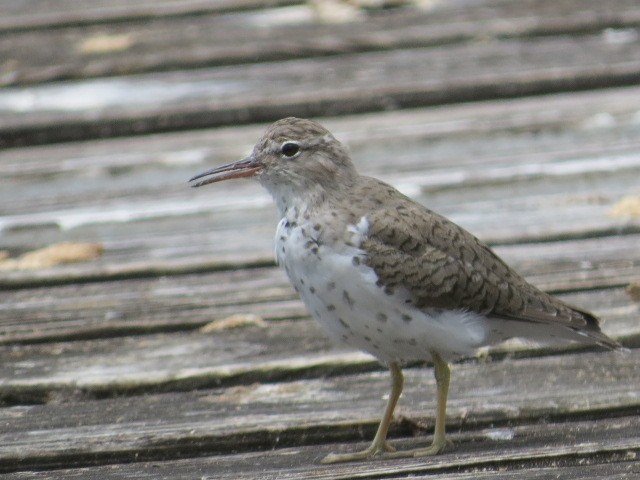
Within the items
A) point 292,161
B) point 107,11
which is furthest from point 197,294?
point 107,11

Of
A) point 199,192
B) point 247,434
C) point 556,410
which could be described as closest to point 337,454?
point 247,434

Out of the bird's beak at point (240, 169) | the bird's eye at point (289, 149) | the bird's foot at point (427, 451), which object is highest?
the bird's eye at point (289, 149)

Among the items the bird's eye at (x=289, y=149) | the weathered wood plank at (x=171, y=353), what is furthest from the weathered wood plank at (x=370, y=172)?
the bird's eye at (x=289, y=149)

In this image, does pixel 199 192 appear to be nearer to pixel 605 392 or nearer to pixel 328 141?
pixel 328 141

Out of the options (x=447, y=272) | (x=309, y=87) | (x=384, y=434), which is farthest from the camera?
(x=309, y=87)

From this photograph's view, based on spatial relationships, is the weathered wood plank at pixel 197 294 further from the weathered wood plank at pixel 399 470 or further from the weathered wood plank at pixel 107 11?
the weathered wood plank at pixel 107 11

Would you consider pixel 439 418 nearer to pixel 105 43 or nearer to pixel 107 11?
pixel 105 43
